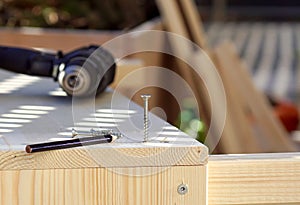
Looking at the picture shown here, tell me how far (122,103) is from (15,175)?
45cm

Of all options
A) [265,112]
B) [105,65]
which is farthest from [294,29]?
[105,65]

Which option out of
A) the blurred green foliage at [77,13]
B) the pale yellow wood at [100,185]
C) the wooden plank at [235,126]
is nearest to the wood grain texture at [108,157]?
the pale yellow wood at [100,185]

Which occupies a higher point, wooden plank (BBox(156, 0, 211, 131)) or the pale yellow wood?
wooden plank (BBox(156, 0, 211, 131))

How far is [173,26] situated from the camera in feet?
10.1

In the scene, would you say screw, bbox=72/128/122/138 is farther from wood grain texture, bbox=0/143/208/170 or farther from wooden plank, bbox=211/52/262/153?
wooden plank, bbox=211/52/262/153

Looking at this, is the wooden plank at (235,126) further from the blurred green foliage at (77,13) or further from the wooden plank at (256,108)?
the blurred green foliage at (77,13)

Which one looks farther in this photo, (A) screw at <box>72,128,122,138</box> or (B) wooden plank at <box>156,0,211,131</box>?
(B) wooden plank at <box>156,0,211,131</box>

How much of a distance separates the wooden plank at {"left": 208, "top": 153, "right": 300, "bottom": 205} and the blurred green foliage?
4.55 meters

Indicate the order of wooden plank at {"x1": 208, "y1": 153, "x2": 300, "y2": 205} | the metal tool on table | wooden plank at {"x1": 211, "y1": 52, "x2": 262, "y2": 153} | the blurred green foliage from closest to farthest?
1. the metal tool on table
2. wooden plank at {"x1": 208, "y1": 153, "x2": 300, "y2": 205}
3. wooden plank at {"x1": 211, "y1": 52, "x2": 262, "y2": 153}
4. the blurred green foliage

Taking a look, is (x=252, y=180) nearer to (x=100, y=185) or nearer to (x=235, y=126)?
(x=100, y=185)

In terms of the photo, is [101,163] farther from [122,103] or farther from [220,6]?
[220,6]

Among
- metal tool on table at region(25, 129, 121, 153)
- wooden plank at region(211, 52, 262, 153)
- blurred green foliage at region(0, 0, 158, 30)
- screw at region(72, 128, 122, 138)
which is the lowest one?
metal tool on table at region(25, 129, 121, 153)

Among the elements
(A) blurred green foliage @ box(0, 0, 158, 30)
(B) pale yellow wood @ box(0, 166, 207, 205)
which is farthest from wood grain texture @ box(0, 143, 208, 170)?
(A) blurred green foliage @ box(0, 0, 158, 30)

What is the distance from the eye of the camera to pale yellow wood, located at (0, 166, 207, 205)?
98 cm
